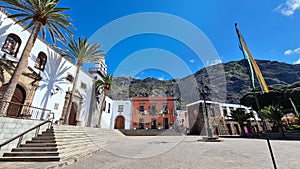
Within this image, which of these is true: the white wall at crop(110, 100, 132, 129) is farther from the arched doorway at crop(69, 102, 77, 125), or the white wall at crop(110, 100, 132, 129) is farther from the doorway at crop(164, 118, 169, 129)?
the arched doorway at crop(69, 102, 77, 125)

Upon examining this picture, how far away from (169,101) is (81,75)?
17931 millimetres

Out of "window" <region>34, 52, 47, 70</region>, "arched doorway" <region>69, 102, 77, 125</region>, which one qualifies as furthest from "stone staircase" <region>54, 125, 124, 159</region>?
"arched doorway" <region>69, 102, 77, 125</region>

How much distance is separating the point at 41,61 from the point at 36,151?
10029 mm

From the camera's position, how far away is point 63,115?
570 inches

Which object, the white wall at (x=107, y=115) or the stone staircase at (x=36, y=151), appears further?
the white wall at (x=107, y=115)

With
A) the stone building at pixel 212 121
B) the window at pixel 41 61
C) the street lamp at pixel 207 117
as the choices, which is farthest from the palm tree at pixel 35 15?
the stone building at pixel 212 121

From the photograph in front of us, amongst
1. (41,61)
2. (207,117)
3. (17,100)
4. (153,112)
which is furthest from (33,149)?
(153,112)

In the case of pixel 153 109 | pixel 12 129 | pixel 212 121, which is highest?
pixel 153 109

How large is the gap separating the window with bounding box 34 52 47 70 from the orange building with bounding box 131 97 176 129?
18.0 metres

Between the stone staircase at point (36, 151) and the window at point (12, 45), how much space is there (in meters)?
7.41

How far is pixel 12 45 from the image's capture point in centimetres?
1025

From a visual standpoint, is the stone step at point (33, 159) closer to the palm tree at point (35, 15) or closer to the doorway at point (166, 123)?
the palm tree at point (35, 15)

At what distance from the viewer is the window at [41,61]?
487 inches

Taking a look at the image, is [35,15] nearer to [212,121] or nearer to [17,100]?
[17,100]
